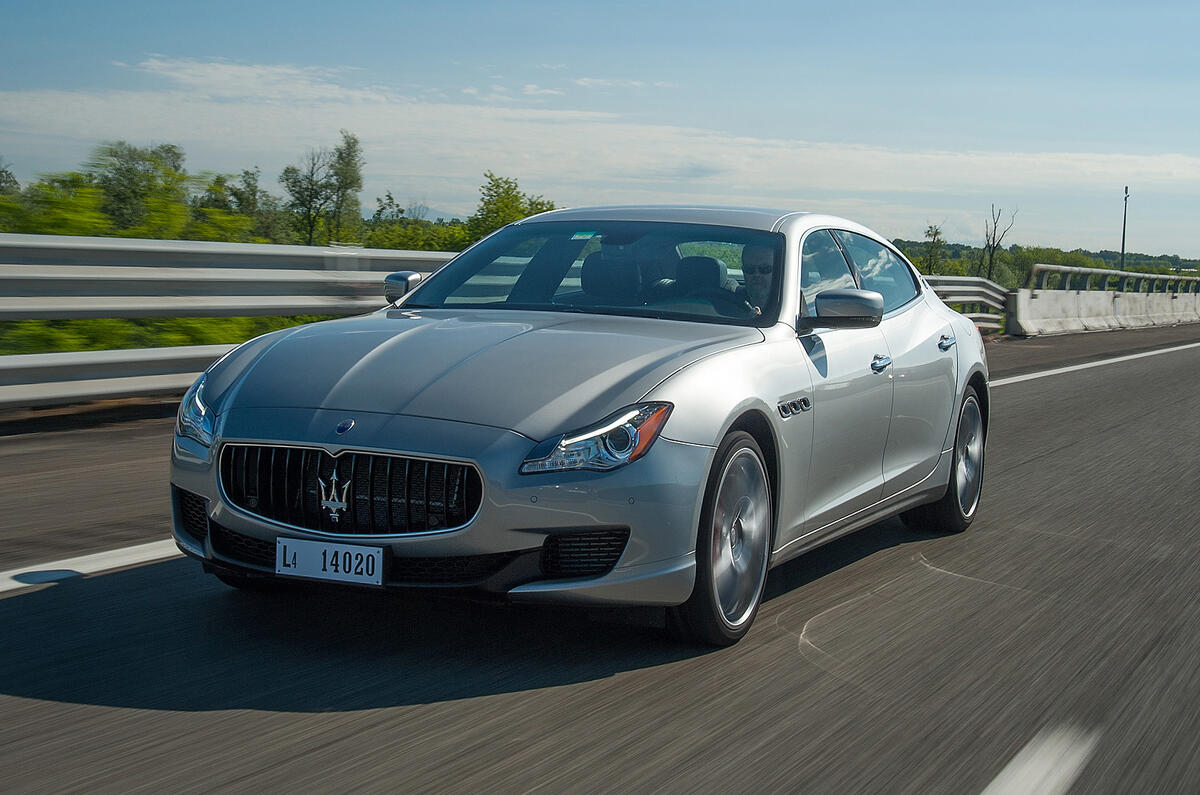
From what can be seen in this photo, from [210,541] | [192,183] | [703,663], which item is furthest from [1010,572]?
[192,183]

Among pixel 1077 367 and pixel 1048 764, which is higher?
pixel 1048 764

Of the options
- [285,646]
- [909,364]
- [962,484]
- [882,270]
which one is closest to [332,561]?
[285,646]

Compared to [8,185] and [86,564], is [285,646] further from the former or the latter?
[8,185]

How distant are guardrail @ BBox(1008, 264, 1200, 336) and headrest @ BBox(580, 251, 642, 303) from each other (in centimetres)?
1996

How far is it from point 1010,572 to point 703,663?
2166 millimetres

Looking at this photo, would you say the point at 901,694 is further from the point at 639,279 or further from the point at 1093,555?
the point at 1093,555

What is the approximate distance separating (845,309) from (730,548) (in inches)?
44.9

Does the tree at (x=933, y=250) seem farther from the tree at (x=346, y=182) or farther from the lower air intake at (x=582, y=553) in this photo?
the lower air intake at (x=582, y=553)

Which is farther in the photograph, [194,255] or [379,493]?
[194,255]

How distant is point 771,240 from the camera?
5.63m

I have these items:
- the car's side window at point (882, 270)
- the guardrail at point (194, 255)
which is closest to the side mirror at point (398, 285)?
the car's side window at point (882, 270)

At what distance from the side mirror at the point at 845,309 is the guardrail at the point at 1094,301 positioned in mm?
19964

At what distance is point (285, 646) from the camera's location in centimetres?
434

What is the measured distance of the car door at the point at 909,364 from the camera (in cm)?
602
